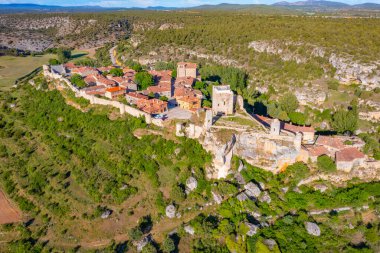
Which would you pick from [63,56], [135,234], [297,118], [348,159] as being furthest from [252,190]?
[63,56]

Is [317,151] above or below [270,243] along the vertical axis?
above

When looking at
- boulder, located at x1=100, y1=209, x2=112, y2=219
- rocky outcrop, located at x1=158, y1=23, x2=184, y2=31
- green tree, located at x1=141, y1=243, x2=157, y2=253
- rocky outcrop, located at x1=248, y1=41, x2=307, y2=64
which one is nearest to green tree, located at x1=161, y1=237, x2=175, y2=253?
green tree, located at x1=141, y1=243, x2=157, y2=253

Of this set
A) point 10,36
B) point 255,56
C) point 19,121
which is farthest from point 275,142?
point 10,36

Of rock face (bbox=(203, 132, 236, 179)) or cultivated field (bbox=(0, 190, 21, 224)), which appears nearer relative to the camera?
cultivated field (bbox=(0, 190, 21, 224))

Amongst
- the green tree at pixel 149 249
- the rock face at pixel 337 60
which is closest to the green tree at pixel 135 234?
the green tree at pixel 149 249

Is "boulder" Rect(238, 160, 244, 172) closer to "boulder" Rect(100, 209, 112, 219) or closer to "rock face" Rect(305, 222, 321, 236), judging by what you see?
"rock face" Rect(305, 222, 321, 236)

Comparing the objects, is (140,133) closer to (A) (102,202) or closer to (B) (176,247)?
(A) (102,202)

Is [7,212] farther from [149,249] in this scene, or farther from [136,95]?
[136,95]
